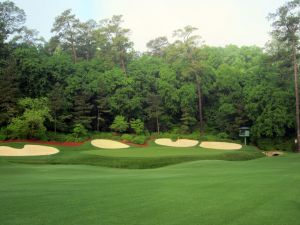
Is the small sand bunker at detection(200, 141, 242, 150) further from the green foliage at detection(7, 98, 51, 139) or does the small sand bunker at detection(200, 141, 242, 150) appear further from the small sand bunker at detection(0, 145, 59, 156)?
the green foliage at detection(7, 98, 51, 139)

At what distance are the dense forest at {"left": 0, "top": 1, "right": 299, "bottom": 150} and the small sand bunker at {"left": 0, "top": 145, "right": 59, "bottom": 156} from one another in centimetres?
321

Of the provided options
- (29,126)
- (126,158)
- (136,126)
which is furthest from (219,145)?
(29,126)

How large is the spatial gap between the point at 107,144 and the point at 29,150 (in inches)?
288

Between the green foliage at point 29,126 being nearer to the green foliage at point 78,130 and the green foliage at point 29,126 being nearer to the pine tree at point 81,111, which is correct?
the green foliage at point 78,130

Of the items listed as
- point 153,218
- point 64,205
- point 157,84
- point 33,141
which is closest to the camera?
point 153,218

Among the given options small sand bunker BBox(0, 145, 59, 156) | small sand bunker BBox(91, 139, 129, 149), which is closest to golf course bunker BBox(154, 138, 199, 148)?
small sand bunker BBox(91, 139, 129, 149)

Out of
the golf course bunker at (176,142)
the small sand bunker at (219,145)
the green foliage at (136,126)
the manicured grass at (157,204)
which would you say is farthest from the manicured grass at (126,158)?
the manicured grass at (157,204)

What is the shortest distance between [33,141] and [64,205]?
2268cm

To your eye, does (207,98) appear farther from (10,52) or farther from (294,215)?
(294,215)

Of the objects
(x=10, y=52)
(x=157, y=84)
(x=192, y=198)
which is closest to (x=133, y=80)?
(x=157, y=84)

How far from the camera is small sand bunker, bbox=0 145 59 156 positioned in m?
22.9

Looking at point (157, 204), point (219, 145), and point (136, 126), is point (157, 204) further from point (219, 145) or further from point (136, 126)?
point (136, 126)

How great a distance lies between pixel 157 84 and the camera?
4125 cm

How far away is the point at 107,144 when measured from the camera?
28.8 metres
